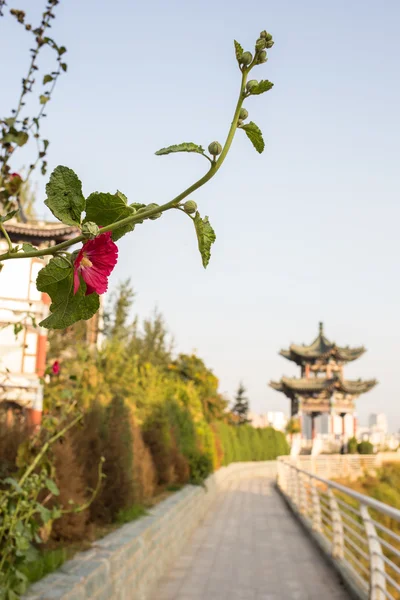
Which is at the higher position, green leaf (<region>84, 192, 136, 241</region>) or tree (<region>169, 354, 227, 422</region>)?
tree (<region>169, 354, 227, 422</region>)

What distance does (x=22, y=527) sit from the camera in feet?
11.9

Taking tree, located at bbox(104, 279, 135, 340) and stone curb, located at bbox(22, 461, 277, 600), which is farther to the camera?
tree, located at bbox(104, 279, 135, 340)

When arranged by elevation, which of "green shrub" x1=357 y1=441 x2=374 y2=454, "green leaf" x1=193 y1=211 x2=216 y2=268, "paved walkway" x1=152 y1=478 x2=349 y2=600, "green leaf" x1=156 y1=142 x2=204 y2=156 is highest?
"green leaf" x1=156 y1=142 x2=204 y2=156

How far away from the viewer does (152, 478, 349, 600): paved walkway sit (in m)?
6.43

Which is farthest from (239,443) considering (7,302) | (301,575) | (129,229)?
(129,229)

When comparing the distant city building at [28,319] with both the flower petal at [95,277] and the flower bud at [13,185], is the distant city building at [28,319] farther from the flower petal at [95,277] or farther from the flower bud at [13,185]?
the flower petal at [95,277]

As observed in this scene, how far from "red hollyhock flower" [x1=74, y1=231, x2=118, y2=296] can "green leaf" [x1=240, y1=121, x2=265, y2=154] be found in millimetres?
275

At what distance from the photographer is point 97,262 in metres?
0.87

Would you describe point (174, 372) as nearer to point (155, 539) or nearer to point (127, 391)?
point (127, 391)

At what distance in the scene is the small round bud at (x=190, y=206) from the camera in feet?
2.85

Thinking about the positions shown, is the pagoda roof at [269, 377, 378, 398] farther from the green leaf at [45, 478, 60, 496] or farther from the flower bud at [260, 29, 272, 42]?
the flower bud at [260, 29, 272, 42]

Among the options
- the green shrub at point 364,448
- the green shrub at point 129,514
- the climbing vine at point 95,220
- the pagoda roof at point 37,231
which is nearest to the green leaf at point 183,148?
the climbing vine at point 95,220

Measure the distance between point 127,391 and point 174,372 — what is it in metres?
13.7

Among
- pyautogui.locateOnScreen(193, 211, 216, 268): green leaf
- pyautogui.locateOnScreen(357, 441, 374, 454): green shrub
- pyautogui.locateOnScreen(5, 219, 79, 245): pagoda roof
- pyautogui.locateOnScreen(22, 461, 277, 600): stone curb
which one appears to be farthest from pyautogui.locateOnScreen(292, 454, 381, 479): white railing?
pyautogui.locateOnScreen(193, 211, 216, 268): green leaf
